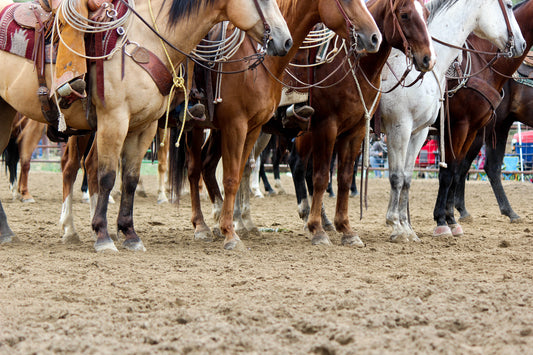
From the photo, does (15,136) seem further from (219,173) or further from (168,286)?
(168,286)

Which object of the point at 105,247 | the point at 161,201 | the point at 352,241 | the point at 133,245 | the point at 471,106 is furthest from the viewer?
the point at 161,201

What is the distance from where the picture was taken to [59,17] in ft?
16.4

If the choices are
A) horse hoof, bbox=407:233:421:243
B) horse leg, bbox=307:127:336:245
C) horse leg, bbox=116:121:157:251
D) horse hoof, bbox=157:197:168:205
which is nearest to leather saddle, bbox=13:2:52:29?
horse leg, bbox=116:121:157:251

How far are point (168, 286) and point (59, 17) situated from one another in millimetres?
2418

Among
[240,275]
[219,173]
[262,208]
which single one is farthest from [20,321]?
[262,208]

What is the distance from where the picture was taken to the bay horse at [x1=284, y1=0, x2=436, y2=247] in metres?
6.01

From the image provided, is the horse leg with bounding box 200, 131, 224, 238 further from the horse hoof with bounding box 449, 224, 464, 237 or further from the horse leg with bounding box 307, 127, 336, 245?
the horse hoof with bounding box 449, 224, 464, 237

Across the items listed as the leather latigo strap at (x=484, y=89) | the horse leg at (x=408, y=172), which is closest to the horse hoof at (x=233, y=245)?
the horse leg at (x=408, y=172)

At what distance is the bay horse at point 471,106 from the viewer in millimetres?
7438

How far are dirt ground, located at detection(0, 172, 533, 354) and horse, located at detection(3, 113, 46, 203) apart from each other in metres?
4.30

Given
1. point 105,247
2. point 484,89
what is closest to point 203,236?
point 105,247

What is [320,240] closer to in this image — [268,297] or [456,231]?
[456,231]

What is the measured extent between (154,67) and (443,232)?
12.9 ft

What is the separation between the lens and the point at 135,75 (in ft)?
16.3
